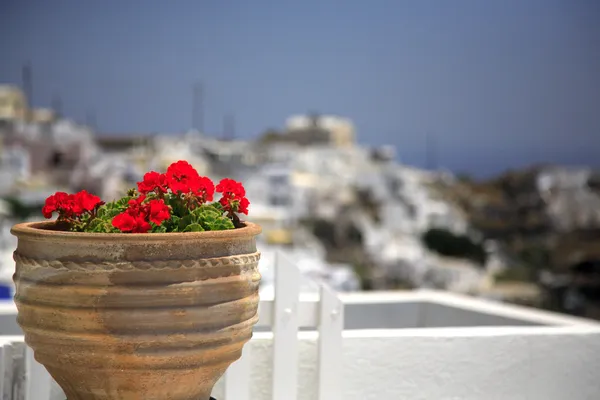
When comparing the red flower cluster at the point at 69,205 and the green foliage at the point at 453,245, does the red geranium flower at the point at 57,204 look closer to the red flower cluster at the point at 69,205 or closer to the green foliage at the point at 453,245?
the red flower cluster at the point at 69,205

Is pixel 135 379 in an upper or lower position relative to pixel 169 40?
lower

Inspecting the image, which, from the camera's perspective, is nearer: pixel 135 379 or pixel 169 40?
pixel 135 379

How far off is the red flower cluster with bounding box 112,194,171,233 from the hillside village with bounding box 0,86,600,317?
34874 mm

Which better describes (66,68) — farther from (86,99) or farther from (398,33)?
(398,33)

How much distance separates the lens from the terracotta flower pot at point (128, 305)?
1.93m

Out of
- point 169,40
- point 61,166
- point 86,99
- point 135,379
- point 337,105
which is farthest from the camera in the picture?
point 337,105

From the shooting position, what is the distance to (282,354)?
112 inches

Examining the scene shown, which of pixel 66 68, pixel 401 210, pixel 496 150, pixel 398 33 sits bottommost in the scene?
pixel 401 210

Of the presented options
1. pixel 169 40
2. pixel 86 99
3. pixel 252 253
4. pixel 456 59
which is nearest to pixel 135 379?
pixel 252 253

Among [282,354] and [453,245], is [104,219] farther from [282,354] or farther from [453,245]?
[453,245]

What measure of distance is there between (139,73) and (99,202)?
91.1 metres

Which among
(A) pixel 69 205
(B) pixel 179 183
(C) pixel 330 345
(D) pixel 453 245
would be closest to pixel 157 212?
(B) pixel 179 183

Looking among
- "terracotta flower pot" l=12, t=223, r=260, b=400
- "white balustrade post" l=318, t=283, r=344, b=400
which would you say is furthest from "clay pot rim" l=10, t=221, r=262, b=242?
"white balustrade post" l=318, t=283, r=344, b=400

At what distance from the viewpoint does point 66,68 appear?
283 ft
